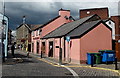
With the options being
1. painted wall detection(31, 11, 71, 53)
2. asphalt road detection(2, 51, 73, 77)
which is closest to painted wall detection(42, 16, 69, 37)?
painted wall detection(31, 11, 71, 53)

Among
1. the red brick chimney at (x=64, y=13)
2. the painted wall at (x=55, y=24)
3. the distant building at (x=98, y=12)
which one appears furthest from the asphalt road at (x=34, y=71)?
the distant building at (x=98, y=12)

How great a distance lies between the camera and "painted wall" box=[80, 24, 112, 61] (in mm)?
17750

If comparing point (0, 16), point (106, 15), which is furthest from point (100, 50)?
point (106, 15)

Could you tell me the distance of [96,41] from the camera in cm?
1844

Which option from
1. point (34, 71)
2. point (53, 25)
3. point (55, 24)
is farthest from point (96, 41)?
point (53, 25)

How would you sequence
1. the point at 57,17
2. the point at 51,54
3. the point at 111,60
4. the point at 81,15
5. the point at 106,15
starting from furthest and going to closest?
1. the point at 81,15
2. the point at 106,15
3. the point at 57,17
4. the point at 51,54
5. the point at 111,60

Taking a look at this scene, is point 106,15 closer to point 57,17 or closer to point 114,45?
point 57,17

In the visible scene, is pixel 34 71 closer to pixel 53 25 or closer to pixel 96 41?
pixel 96 41

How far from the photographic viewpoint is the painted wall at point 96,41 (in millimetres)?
17750

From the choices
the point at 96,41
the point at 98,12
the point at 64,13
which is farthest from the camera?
the point at 98,12

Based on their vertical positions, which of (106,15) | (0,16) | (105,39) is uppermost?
(106,15)

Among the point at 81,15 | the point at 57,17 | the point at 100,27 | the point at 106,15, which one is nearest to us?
the point at 100,27

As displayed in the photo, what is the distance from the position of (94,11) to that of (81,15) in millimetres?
3506

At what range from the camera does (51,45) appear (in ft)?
91.2
